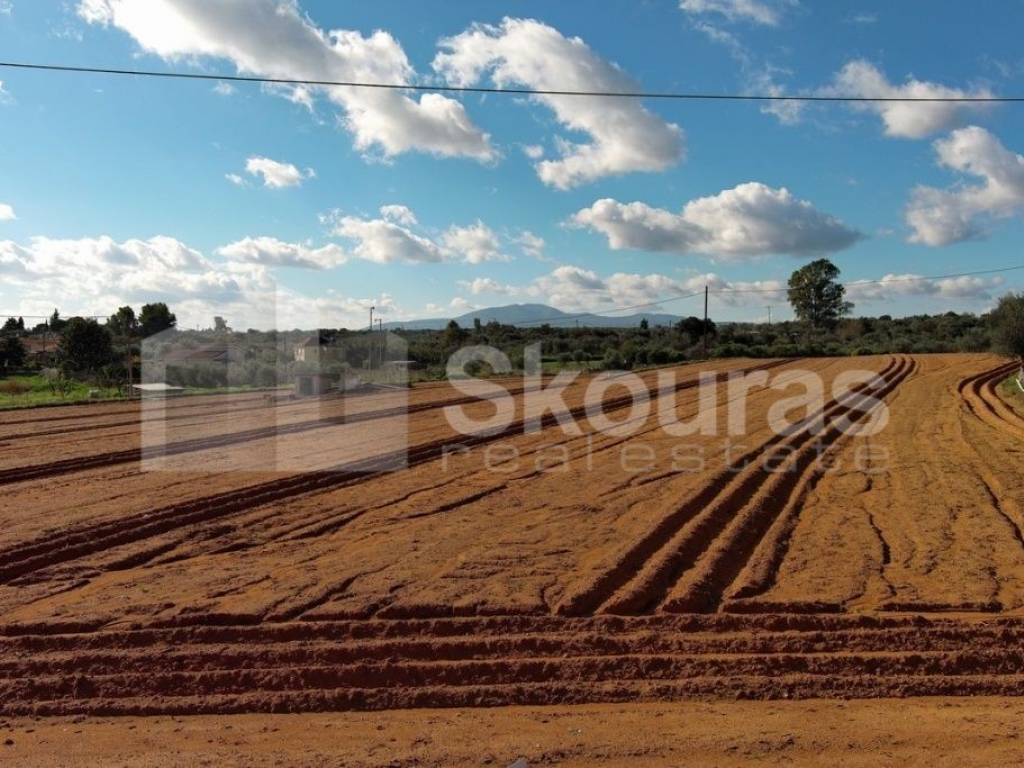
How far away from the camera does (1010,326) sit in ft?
85.1

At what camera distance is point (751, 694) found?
16.4 ft

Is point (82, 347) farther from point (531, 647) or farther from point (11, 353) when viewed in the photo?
point (531, 647)

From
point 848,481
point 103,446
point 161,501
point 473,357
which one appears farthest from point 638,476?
point 473,357

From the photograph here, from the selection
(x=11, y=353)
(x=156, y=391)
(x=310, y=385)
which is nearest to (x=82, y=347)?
(x=11, y=353)

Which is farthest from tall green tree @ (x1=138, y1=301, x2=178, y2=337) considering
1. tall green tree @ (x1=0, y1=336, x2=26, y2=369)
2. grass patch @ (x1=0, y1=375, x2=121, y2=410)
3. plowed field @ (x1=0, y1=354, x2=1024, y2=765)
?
plowed field @ (x1=0, y1=354, x2=1024, y2=765)

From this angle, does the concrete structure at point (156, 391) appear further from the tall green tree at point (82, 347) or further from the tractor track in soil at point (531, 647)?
the tractor track in soil at point (531, 647)

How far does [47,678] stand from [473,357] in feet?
142

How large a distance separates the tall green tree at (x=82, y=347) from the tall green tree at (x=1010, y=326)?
41.1 meters

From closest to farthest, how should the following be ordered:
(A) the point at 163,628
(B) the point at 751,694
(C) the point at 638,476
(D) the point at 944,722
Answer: (D) the point at 944,722 < (B) the point at 751,694 < (A) the point at 163,628 < (C) the point at 638,476

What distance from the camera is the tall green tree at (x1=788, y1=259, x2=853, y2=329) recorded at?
282ft

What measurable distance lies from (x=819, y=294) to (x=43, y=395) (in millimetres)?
78633

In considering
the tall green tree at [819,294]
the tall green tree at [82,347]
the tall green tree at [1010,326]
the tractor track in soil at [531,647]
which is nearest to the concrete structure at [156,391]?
the tall green tree at [82,347]

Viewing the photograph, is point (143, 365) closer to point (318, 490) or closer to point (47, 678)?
point (318, 490)

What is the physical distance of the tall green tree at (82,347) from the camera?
133 feet
